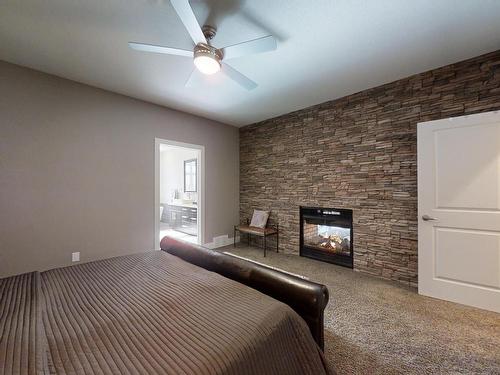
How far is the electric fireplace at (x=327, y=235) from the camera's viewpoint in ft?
11.3

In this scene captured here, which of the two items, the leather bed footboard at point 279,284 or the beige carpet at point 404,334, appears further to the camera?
the beige carpet at point 404,334

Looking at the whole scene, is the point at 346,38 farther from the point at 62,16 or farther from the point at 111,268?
the point at 111,268

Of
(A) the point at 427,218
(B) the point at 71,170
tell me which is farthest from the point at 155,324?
(A) the point at 427,218

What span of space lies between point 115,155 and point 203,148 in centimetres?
155

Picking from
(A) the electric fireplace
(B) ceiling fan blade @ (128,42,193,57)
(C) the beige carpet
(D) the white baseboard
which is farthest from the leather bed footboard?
(D) the white baseboard

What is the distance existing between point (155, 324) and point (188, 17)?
185 cm

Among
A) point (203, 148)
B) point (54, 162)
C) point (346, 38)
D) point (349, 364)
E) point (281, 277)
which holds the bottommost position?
point (349, 364)

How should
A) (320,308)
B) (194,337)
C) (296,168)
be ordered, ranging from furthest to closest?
(296,168)
(320,308)
(194,337)

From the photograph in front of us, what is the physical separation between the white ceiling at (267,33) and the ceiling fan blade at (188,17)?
0.25 meters

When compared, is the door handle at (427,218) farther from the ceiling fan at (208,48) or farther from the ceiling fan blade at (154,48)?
the ceiling fan blade at (154,48)

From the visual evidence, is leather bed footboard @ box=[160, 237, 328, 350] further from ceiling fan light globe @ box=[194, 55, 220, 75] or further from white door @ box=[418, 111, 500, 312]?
white door @ box=[418, 111, 500, 312]

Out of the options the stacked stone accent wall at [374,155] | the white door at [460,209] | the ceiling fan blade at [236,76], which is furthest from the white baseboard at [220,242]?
the white door at [460,209]

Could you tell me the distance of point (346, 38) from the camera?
6.75 feet

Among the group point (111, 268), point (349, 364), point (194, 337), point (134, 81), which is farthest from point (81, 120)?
point (349, 364)
